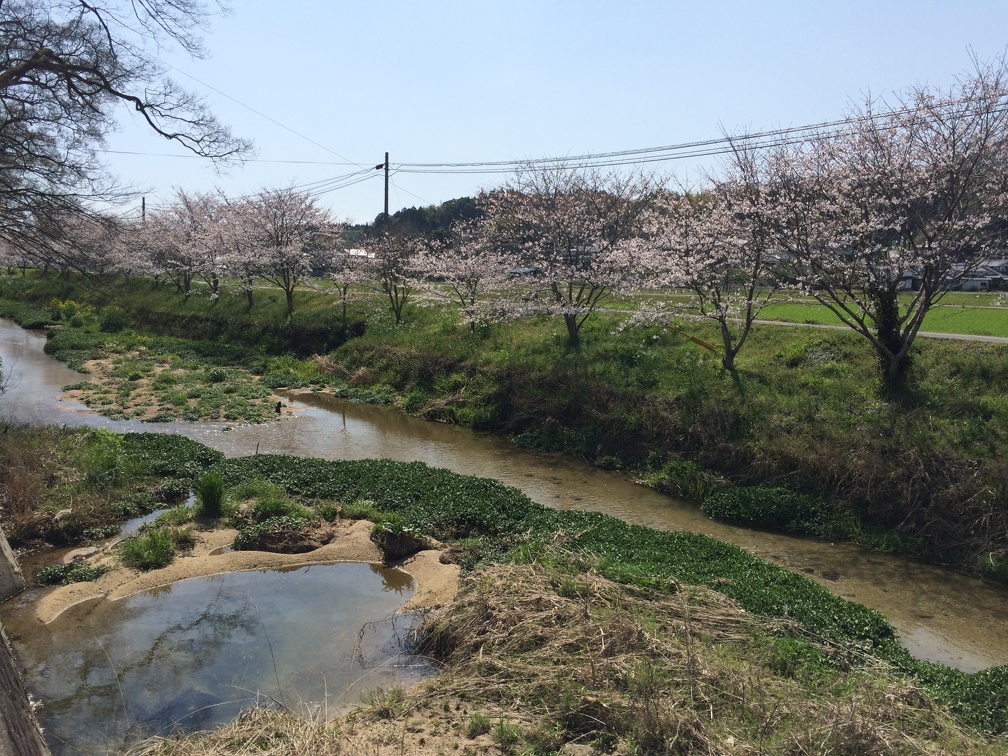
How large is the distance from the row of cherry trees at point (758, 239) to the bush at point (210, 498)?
5.30 meters

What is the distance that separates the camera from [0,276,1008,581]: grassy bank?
10.8m

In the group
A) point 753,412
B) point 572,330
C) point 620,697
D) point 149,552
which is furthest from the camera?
point 572,330

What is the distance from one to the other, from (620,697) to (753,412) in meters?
9.11

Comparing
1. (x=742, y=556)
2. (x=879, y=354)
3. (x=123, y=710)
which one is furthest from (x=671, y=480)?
(x=123, y=710)

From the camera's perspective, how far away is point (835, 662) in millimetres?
6430

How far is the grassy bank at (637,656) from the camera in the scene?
5172 millimetres

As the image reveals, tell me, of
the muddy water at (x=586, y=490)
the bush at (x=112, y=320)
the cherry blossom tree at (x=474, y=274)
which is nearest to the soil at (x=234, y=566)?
the muddy water at (x=586, y=490)

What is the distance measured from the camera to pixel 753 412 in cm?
1351

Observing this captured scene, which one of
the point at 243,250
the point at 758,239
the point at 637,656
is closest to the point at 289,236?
the point at 243,250

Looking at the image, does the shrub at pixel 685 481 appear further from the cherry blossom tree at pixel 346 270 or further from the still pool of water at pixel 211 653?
the cherry blossom tree at pixel 346 270

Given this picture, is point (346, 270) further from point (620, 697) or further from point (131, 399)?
point (620, 697)

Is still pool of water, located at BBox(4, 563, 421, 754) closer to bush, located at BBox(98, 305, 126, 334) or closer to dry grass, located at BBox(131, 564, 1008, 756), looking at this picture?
dry grass, located at BBox(131, 564, 1008, 756)

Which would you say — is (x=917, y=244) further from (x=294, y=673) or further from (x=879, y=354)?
(x=294, y=673)

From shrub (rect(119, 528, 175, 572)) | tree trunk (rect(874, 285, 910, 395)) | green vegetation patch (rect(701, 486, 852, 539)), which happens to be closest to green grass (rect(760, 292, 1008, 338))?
tree trunk (rect(874, 285, 910, 395))
